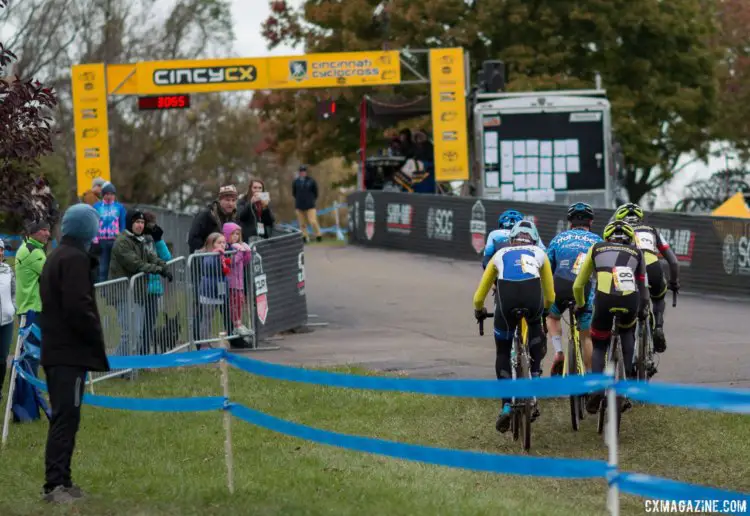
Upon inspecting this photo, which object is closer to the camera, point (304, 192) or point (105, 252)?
point (105, 252)

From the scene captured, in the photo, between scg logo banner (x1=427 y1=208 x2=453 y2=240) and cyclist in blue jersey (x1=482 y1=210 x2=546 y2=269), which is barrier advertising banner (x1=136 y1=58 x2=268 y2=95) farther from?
cyclist in blue jersey (x1=482 y1=210 x2=546 y2=269)

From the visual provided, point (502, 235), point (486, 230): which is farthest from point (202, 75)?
point (502, 235)

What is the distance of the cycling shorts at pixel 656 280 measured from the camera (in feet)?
43.9

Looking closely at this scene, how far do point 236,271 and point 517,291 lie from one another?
6325 mm

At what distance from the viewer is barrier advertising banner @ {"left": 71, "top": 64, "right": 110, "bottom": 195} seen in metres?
29.2

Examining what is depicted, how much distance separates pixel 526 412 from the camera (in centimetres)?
1115

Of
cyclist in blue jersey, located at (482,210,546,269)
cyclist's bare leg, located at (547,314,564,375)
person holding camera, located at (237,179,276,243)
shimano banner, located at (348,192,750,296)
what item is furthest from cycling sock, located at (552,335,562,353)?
shimano banner, located at (348,192,750,296)

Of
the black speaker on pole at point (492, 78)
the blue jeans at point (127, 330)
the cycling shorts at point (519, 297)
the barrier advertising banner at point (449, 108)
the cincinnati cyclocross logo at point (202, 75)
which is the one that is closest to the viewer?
the cycling shorts at point (519, 297)

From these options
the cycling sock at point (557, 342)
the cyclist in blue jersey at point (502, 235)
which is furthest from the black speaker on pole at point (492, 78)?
the cyclist in blue jersey at point (502, 235)

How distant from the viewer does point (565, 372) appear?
1302 centimetres

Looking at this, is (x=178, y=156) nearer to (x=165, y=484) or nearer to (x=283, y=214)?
(x=283, y=214)

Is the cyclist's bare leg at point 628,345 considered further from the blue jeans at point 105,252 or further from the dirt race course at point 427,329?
the blue jeans at point 105,252

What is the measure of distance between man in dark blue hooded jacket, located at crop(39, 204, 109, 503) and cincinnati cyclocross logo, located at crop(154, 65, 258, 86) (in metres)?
20.3

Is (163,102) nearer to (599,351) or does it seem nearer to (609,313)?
(599,351)
